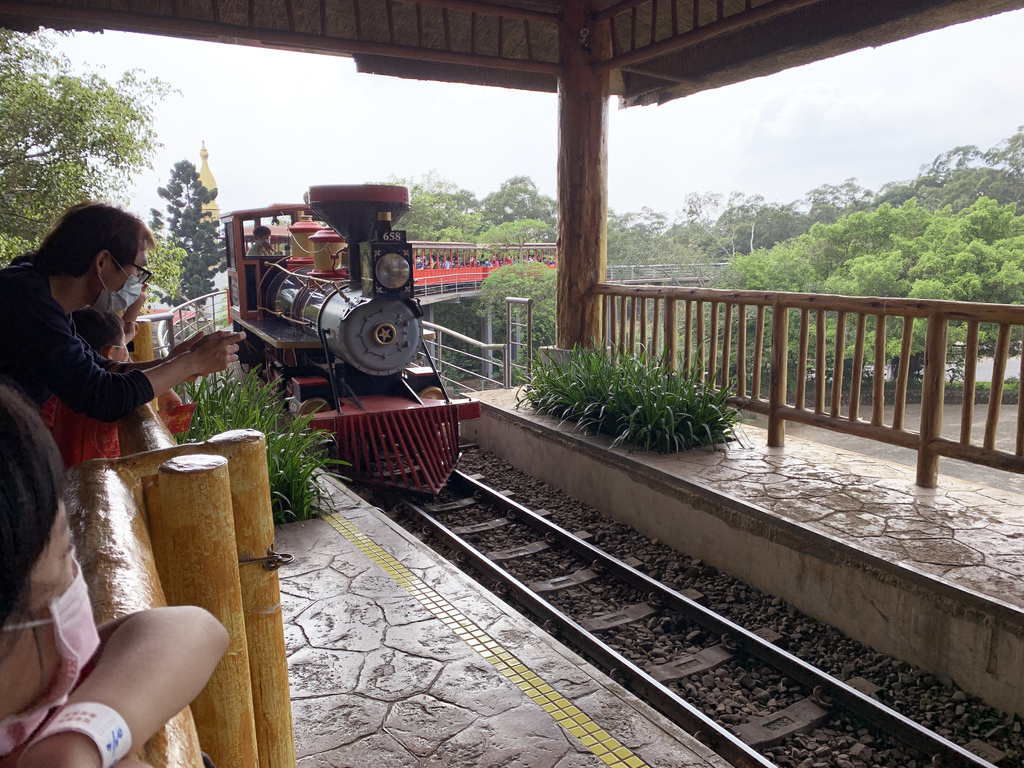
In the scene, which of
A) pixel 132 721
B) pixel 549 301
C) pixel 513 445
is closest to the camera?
pixel 132 721

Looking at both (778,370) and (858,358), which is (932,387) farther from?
(778,370)

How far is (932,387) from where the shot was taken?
4.05 meters

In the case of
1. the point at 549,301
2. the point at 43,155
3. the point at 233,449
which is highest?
the point at 43,155

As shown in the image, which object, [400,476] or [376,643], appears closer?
[376,643]

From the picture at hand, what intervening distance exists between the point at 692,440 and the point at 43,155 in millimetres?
10757

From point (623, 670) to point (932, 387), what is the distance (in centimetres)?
243

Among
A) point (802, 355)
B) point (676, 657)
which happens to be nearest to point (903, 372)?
point (802, 355)

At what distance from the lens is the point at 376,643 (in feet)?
9.42

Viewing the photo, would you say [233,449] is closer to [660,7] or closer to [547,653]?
[547,653]

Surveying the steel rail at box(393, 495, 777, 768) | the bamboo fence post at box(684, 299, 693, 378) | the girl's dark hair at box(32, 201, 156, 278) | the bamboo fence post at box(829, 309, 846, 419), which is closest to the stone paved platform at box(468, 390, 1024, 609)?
the bamboo fence post at box(829, 309, 846, 419)

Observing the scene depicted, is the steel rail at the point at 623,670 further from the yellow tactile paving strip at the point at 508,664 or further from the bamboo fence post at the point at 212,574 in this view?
the bamboo fence post at the point at 212,574

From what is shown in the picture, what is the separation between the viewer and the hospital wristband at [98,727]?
0.76 m

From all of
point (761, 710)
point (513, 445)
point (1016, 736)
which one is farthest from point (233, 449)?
point (513, 445)

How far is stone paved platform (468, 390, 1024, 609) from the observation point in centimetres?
326
